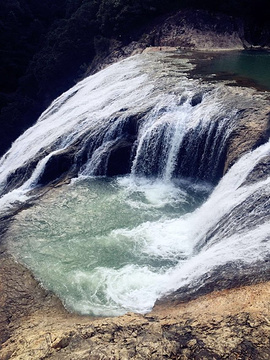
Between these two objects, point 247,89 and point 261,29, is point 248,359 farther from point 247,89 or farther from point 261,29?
point 261,29

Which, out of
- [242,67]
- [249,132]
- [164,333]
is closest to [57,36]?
[242,67]

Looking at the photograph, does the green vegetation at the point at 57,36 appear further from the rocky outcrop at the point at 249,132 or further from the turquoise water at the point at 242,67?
the rocky outcrop at the point at 249,132

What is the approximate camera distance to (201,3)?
27.4m

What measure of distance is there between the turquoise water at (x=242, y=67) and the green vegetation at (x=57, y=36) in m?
3.35

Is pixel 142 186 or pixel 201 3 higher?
pixel 201 3

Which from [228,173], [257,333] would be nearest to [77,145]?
[228,173]

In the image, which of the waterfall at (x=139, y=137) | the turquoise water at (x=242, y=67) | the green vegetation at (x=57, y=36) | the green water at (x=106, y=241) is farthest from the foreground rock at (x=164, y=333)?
the green vegetation at (x=57, y=36)

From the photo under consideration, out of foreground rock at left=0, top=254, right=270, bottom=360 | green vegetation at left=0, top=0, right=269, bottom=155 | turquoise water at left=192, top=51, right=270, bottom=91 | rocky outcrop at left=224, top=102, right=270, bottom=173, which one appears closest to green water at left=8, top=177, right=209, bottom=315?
foreground rock at left=0, top=254, right=270, bottom=360

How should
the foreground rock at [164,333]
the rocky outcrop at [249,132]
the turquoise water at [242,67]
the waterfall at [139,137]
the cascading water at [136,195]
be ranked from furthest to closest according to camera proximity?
the turquoise water at [242,67]
the waterfall at [139,137]
the rocky outcrop at [249,132]
the cascading water at [136,195]
the foreground rock at [164,333]

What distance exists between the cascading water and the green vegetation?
32.7 feet

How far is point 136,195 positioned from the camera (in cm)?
1413

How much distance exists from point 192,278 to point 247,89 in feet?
32.0

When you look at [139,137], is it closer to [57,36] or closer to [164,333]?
[164,333]

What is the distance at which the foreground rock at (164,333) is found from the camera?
20.0ft
